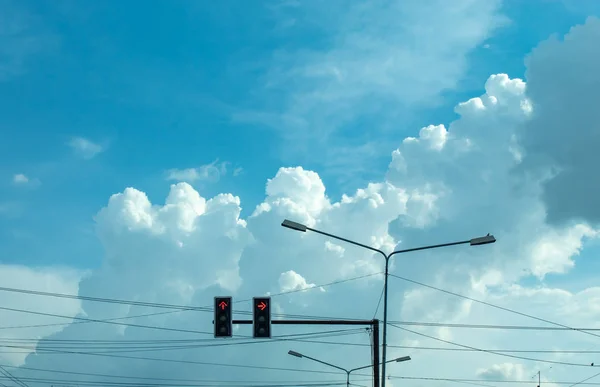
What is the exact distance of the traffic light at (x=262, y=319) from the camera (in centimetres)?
A: 3077

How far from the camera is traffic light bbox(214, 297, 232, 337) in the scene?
100.0ft

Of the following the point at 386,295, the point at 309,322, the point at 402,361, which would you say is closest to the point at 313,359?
the point at 402,361

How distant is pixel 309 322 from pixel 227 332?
362 centimetres

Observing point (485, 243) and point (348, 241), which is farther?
point (348, 241)

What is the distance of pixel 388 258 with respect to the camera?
3681 cm

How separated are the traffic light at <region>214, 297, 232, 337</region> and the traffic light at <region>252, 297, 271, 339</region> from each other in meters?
1.05

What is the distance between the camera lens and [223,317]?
100ft

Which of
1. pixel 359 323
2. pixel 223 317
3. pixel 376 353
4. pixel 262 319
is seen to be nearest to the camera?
pixel 223 317

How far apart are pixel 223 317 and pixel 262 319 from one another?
1579 mm

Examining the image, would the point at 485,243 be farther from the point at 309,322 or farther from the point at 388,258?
the point at 309,322

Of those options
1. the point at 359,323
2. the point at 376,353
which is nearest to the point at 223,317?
the point at 359,323

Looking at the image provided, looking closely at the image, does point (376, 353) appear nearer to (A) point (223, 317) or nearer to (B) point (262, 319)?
(B) point (262, 319)

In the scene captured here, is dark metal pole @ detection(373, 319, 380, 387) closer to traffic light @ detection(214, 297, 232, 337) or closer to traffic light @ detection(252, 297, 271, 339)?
traffic light @ detection(252, 297, 271, 339)

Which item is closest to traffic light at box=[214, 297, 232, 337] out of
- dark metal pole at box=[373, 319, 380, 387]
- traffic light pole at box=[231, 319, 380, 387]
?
traffic light pole at box=[231, 319, 380, 387]
